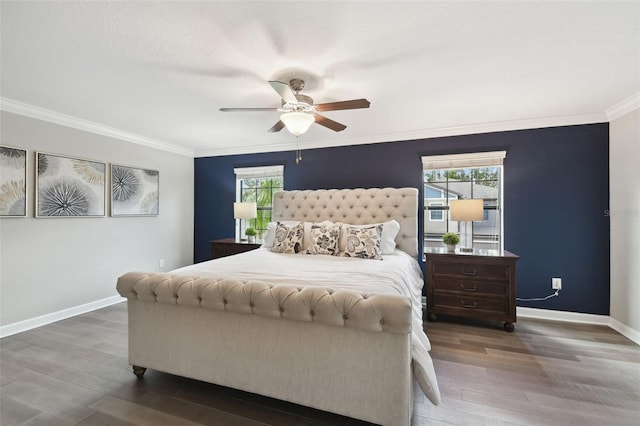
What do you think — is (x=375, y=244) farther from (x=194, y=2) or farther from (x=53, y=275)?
(x=53, y=275)

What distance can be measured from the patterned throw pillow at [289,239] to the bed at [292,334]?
905 millimetres

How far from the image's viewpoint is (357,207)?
3.96 m

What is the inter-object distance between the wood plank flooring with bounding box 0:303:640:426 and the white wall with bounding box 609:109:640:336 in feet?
1.19

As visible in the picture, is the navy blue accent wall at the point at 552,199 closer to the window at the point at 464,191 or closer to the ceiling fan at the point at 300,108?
the window at the point at 464,191

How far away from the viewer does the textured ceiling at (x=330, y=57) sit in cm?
162

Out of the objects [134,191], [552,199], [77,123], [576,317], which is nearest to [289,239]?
[134,191]

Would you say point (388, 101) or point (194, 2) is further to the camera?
point (388, 101)

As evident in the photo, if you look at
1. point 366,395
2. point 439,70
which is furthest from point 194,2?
point 366,395

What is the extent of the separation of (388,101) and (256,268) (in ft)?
6.81

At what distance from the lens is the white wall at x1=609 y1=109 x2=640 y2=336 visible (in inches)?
111

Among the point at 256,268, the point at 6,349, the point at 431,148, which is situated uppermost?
the point at 431,148

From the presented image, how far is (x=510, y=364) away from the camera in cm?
233

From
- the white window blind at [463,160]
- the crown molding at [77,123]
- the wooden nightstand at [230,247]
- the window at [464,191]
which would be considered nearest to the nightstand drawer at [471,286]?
the window at [464,191]

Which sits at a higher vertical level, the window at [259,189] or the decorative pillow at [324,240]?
the window at [259,189]
